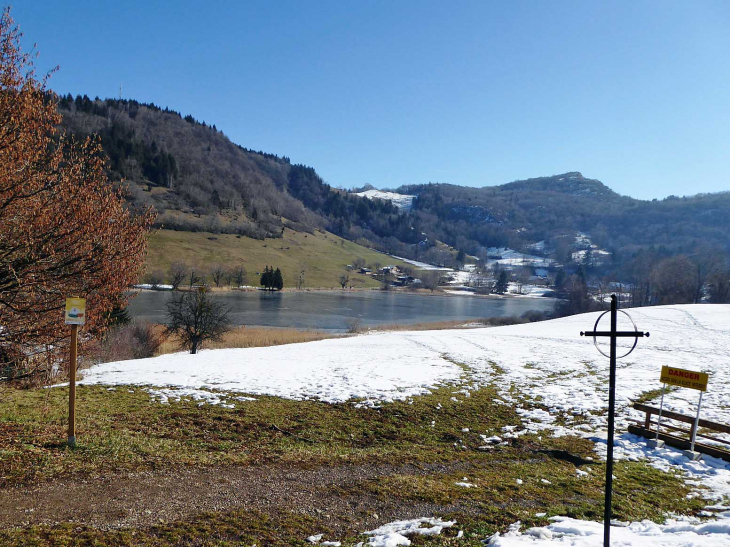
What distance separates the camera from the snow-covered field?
7450 mm

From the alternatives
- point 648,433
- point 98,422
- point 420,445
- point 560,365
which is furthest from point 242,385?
point 560,365

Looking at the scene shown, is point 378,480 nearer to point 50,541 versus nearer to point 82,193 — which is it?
point 50,541

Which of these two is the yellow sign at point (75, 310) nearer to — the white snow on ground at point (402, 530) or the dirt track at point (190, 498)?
the dirt track at point (190, 498)

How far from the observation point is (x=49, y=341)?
8.45m

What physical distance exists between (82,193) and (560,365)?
23130mm

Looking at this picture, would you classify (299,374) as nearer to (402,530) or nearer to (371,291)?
(402,530)

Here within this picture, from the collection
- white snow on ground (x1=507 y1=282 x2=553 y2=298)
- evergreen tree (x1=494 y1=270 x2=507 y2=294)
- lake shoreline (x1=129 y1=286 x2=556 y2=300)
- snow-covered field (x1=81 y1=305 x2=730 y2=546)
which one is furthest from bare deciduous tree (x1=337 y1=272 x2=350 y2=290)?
snow-covered field (x1=81 y1=305 x2=730 y2=546)

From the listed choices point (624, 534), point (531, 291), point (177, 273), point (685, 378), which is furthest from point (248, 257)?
point (624, 534)

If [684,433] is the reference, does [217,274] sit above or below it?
above

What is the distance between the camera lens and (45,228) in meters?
7.59

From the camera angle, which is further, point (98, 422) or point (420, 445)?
point (420, 445)

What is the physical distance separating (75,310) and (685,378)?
1398 cm

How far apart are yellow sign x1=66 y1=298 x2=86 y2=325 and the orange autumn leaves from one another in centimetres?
72

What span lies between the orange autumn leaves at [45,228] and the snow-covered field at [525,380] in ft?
19.7
